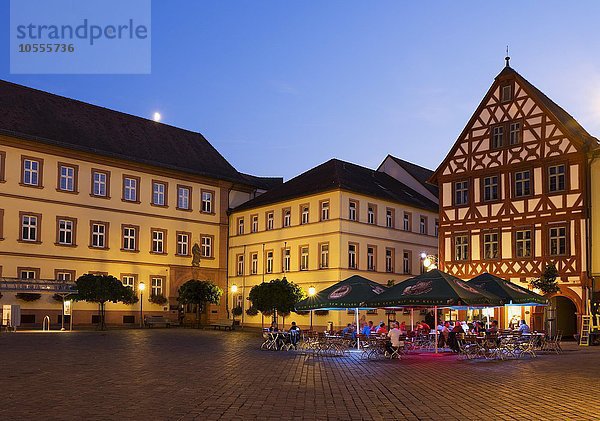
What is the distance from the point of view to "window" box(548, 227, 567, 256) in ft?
118

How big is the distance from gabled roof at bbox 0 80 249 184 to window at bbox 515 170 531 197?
25315 mm

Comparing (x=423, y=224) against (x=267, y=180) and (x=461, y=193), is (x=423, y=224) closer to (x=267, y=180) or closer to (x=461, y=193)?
(x=461, y=193)

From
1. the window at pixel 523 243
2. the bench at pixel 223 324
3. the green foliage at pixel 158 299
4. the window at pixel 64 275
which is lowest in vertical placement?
the bench at pixel 223 324

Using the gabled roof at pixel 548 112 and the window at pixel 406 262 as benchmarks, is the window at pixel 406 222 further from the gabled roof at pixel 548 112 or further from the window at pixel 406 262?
the gabled roof at pixel 548 112

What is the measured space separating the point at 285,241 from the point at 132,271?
10748 millimetres

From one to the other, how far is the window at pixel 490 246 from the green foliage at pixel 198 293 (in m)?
19.0

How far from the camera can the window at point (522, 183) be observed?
3791cm

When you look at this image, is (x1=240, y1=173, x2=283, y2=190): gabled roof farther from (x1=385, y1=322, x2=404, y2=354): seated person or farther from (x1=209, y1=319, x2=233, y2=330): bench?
(x1=385, y1=322, x2=404, y2=354): seated person

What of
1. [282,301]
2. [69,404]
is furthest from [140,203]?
[69,404]

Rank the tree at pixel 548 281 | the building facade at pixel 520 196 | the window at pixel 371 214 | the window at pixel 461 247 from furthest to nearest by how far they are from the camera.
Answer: the window at pixel 371 214, the window at pixel 461 247, the building facade at pixel 520 196, the tree at pixel 548 281

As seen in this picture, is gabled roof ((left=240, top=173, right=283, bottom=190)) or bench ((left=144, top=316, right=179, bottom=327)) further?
gabled roof ((left=240, top=173, right=283, bottom=190))

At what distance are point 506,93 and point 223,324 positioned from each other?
77.8 feet

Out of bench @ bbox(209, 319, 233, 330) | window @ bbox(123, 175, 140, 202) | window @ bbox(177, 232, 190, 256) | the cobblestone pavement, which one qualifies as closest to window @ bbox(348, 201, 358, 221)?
bench @ bbox(209, 319, 233, 330)

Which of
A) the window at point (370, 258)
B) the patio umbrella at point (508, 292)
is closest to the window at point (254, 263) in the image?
the window at point (370, 258)
